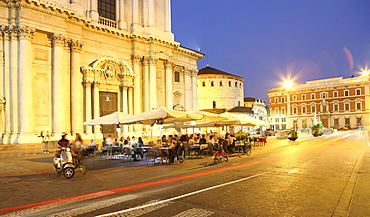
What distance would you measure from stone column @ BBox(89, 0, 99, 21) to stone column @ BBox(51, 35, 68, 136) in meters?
4.62

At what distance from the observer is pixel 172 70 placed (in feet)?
119

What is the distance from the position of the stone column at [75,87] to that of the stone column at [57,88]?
1.20 m

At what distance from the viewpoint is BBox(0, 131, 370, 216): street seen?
248 inches

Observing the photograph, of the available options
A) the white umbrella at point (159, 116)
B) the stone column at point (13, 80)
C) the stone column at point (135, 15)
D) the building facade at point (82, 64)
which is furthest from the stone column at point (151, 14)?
the white umbrella at point (159, 116)

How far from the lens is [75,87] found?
26125 mm

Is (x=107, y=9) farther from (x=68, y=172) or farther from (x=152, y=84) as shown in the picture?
(x=68, y=172)

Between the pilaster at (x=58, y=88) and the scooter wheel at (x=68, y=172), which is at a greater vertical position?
the pilaster at (x=58, y=88)

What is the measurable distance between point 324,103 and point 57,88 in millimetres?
78685

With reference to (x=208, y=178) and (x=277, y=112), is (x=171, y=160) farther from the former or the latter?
(x=277, y=112)

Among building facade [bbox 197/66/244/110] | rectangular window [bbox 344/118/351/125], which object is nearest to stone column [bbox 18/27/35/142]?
building facade [bbox 197/66/244/110]

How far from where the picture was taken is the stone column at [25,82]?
22141 mm

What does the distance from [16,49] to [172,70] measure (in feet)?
58.7

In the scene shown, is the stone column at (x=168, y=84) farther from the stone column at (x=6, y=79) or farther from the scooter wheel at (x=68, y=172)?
the scooter wheel at (x=68, y=172)

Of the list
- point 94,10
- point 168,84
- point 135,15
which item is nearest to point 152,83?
point 168,84
